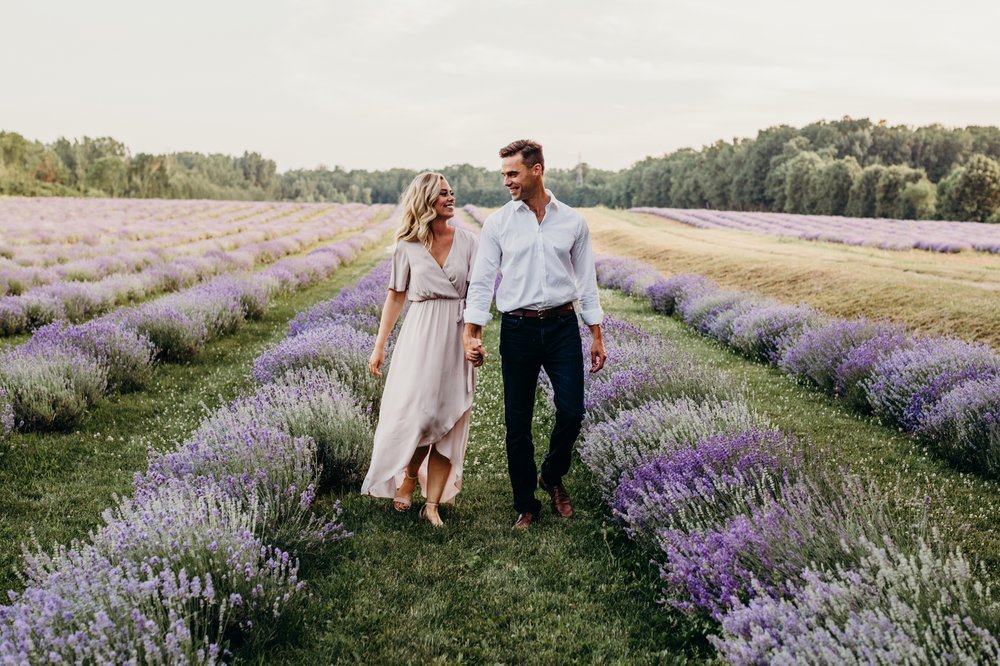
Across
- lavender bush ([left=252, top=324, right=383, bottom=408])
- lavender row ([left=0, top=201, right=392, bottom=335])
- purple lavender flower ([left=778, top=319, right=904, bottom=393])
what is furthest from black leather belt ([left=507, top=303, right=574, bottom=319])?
lavender row ([left=0, top=201, right=392, bottom=335])

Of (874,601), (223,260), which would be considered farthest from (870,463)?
(223,260)

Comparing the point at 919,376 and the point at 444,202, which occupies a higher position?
the point at 444,202

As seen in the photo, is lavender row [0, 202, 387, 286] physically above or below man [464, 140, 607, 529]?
below

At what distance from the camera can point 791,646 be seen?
6.97 feet

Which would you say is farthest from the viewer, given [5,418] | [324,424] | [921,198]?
[921,198]

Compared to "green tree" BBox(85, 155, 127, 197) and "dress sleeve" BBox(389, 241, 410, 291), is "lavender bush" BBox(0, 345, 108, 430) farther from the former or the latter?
"green tree" BBox(85, 155, 127, 197)

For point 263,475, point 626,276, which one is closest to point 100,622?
point 263,475

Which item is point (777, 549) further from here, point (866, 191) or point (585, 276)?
point (866, 191)

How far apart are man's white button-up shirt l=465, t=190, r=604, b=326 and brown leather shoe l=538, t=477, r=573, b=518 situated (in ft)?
3.69

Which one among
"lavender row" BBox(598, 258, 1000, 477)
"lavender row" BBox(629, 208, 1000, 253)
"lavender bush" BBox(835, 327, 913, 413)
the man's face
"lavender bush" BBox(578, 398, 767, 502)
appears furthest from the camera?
"lavender row" BBox(629, 208, 1000, 253)

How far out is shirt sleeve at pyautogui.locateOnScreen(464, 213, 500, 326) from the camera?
3.47 metres

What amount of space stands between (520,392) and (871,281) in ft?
37.6

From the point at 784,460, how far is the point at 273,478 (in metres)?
2.69

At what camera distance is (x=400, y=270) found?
3.86 m
